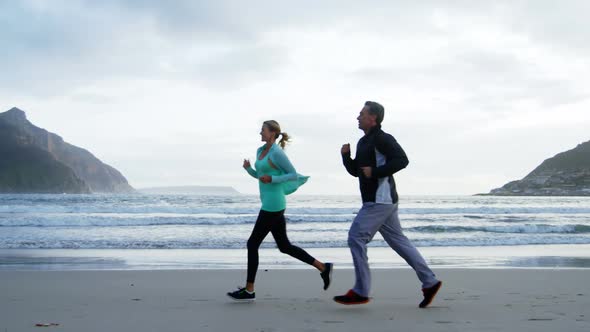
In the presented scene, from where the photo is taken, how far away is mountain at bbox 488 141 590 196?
8944 cm

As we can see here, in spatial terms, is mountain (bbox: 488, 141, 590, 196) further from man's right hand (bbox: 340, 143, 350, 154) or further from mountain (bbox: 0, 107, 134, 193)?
man's right hand (bbox: 340, 143, 350, 154)

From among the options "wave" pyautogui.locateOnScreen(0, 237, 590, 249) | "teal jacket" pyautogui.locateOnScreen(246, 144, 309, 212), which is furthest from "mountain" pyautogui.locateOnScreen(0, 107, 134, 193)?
"teal jacket" pyautogui.locateOnScreen(246, 144, 309, 212)

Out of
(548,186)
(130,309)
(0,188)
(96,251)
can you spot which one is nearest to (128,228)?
(96,251)

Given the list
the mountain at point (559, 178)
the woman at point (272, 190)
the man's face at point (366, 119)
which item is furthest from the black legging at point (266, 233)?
the mountain at point (559, 178)

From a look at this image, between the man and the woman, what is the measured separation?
0.67 metres

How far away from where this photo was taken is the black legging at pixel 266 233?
555 centimetres

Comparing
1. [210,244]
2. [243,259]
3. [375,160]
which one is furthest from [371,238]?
[210,244]

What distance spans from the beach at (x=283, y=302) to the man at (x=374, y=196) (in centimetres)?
29

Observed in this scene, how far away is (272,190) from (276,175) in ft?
0.49

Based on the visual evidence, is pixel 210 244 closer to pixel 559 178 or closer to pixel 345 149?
pixel 345 149

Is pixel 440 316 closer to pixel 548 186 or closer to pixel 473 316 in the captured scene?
pixel 473 316

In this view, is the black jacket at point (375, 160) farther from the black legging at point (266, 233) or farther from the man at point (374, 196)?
the black legging at point (266, 233)

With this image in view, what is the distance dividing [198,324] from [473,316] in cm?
226

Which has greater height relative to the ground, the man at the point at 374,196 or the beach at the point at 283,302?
the man at the point at 374,196
